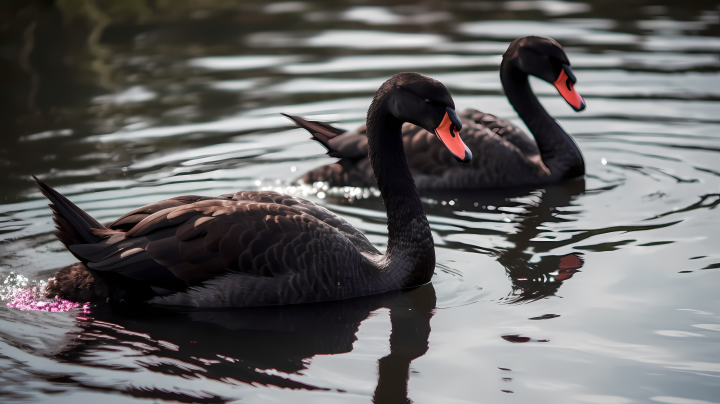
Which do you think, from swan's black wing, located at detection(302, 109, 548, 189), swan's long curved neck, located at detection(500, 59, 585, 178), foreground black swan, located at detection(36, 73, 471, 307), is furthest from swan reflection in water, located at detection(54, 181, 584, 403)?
swan's long curved neck, located at detection(500, 59, 585, 178)

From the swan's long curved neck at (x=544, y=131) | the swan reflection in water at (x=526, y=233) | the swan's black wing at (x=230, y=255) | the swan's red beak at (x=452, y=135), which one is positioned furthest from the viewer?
the swan's long curved neck at (x=544, y=131)

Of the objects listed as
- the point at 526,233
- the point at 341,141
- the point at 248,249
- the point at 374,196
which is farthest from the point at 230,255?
the point at 341,141

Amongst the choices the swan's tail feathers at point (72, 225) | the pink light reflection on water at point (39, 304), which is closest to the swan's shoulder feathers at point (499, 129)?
the swan's tail feathers at point (72, 225)

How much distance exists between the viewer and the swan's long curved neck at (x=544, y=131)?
9.13 meters

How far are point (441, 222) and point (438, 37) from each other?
7.77m

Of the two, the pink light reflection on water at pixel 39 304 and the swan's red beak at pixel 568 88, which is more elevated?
the swan's red beak at pixel 568 88

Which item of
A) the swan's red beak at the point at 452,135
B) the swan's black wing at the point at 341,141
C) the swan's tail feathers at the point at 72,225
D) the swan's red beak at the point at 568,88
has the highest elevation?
the swan's red beak at the point at 568,88

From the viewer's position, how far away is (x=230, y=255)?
5848 millimetres

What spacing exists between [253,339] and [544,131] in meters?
4.86

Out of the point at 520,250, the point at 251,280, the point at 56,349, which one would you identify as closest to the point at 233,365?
the point at 251,280

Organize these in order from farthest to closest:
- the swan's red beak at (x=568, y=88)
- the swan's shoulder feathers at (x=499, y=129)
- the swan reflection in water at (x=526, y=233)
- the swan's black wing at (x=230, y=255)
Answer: the swan's shoulder feathers at (x=499, y=129), the swan's red beak at (x=568, y=88), the swan reflection in water at (x=526, y=233), the swan's black wing at (x=230, y=255)

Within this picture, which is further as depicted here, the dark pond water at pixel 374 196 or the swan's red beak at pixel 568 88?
the swan's red beak at pixel 568 88

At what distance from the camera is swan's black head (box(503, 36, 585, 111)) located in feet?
29.4

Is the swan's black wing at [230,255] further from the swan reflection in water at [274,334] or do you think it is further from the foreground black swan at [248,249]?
the swan reflection in water at [274,334]
